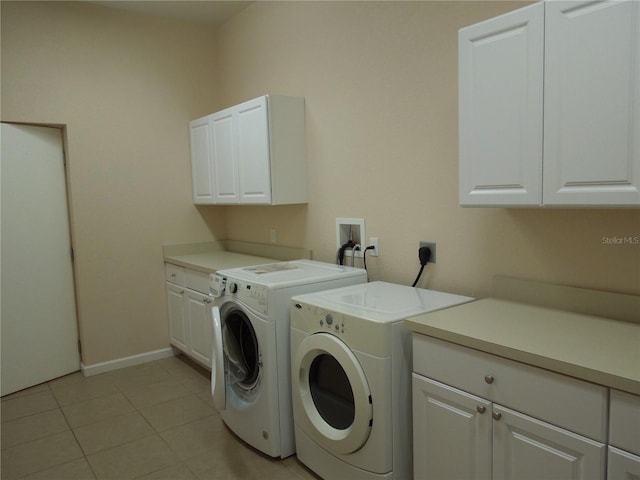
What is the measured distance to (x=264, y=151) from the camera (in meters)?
3.11

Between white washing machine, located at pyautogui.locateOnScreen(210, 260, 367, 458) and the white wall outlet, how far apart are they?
0.64 feet

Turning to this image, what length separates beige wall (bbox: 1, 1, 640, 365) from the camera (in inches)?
86.3

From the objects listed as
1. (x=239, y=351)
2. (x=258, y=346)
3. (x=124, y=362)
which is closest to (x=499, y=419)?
(x=258, y=346)

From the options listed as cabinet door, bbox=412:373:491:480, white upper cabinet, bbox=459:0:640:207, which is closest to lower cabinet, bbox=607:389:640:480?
cabinet door, bbox=412:373:491:480

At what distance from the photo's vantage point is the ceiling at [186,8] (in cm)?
360

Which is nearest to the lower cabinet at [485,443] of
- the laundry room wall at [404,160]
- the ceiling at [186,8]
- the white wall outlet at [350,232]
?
the laundry room wall at [404,160]

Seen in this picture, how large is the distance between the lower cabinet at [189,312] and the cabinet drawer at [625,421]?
2.45m

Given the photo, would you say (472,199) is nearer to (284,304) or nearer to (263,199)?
(284,304)

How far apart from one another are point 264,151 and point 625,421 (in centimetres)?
243

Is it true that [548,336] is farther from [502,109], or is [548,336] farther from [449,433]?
[502,109]

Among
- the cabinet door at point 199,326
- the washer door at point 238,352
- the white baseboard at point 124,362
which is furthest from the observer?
the white baseboard at point 124,362

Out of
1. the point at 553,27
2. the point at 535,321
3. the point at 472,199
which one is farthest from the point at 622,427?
the point at 553,27

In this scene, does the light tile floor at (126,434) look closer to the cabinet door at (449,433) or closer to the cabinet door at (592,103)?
the cabinet door at (449,433)

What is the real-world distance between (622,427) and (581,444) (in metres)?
0.13
